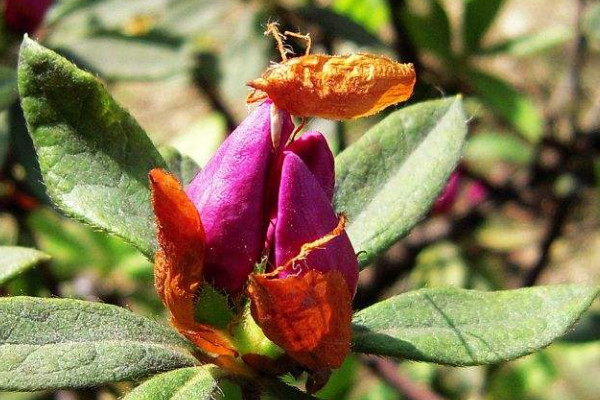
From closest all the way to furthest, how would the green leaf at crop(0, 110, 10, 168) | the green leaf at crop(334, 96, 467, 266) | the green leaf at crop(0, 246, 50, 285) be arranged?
1. the green leaf at crop(0, 246, 50, 285)
2. the green leaf at crop(334, 96, 467, 266)
3. the green leaf at crop(0, 110, 10, 168)

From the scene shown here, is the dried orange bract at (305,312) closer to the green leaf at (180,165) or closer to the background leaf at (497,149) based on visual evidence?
the green leaf at (180,165)

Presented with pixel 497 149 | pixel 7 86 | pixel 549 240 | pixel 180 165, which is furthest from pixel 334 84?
pixel 497 149

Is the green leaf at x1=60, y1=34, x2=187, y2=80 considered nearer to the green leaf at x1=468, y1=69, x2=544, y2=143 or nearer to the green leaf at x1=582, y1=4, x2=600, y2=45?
the green leaf at x1=468, y1=69, x2=544, y2=143

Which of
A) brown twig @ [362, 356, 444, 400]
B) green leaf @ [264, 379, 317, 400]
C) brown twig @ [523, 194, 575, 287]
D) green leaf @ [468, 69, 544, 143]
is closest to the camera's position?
green leaf @ [264, 379, 317, 400]

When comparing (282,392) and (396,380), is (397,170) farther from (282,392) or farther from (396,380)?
(396,380)

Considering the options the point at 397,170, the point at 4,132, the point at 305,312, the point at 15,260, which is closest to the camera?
the point at 305,312

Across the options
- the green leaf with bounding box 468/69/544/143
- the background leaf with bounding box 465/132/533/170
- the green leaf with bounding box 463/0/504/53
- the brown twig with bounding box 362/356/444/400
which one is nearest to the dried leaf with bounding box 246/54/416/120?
the brown twig with bounding box 362/356/444/400
